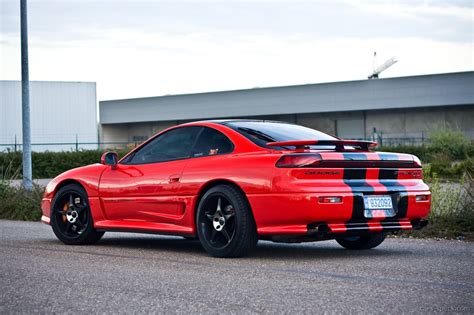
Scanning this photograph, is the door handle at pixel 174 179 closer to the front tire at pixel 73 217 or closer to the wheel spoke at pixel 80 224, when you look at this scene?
the front tire at pixel 73 217

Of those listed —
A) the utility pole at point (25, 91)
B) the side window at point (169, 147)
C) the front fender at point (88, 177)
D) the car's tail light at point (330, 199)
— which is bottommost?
the car's tail light at point (330, 199)

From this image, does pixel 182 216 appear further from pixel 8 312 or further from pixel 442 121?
pixel 442 121

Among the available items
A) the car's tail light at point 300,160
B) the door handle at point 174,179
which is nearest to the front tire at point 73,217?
the door handle at point 174,179

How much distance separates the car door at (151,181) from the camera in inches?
390

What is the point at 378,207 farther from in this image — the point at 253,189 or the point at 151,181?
the point at 151,181

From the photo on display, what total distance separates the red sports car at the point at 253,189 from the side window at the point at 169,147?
1 centimetres

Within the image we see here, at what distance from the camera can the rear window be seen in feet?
31.3

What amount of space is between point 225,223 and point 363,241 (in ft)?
5.93

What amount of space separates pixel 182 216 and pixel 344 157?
1.84 meters

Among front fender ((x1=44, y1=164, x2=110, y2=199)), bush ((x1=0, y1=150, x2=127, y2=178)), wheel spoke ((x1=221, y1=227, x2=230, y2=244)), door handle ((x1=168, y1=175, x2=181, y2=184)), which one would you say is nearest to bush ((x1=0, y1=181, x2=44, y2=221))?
front fender ((x1=44, y1=164, x2=110, y2=199))

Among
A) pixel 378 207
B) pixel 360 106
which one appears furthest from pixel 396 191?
pixel 360 106

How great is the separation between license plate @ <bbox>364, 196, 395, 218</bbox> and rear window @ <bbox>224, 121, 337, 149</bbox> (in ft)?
3.64

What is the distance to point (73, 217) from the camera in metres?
11.1

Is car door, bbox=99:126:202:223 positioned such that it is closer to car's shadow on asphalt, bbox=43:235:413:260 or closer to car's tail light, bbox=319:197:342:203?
car's shadow on asphalt, bbox=43:235:413:260
